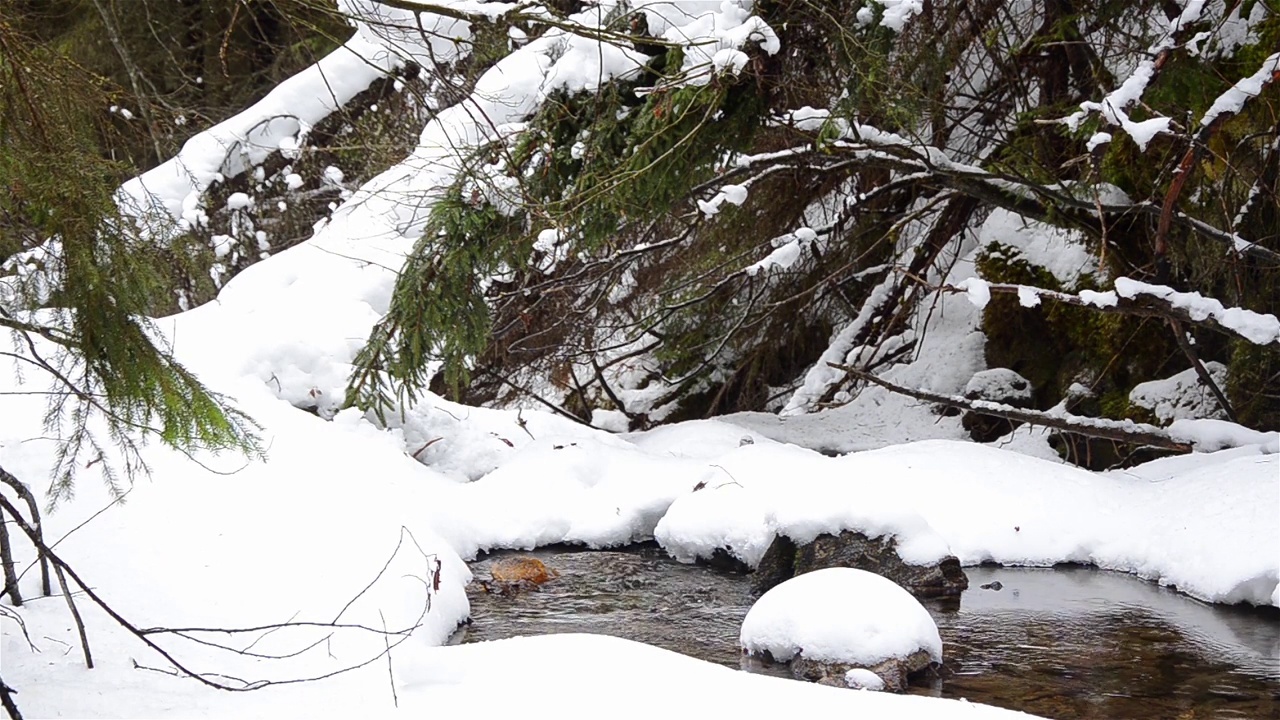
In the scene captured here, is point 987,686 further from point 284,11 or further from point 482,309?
point 482,309

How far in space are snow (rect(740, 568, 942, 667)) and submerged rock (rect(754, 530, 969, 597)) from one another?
0.99 meters

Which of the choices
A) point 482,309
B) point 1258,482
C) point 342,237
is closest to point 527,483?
point 482,309

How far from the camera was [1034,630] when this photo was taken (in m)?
5.04

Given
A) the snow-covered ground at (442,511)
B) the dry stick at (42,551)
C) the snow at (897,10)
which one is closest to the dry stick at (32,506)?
the dry stick at (42,551)

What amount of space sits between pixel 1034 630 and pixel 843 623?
1.15 m

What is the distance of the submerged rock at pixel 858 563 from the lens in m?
5.62

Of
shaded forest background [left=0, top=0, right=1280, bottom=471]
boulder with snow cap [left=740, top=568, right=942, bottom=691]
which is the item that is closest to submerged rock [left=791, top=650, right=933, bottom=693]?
boulder with snow cap [left=740, top=568, right=942, bottom=691]

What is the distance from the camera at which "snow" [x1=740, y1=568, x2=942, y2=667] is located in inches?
174

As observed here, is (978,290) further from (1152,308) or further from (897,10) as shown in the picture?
(897,10)

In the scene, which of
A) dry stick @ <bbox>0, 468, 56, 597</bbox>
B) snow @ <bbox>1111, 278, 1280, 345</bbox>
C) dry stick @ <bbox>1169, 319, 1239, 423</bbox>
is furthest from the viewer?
dry stick @ <bbox>1169, 319, 1239, 423</bbox>

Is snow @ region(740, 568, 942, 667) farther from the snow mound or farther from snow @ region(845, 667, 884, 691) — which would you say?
the snow mound

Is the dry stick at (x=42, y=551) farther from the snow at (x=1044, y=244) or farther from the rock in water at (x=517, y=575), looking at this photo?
the snow at (x=1044, y=244)

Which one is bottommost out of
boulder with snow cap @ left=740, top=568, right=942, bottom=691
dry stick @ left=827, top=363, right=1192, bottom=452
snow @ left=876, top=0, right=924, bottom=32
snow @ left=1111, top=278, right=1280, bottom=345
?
boulder with snow cap @ left=740, top=568, right=942, bottom=691

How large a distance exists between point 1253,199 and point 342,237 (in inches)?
273
